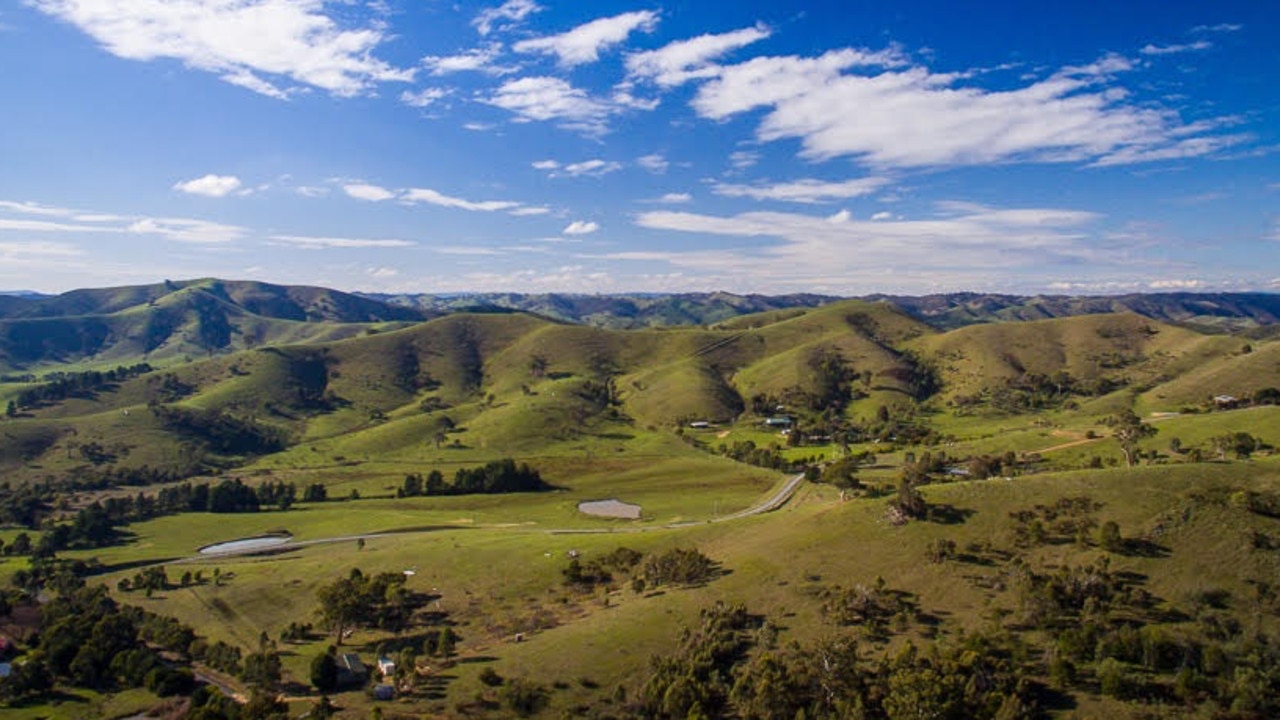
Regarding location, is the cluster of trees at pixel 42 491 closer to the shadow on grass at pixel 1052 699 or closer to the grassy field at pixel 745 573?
the grassy field at pixel 745 573

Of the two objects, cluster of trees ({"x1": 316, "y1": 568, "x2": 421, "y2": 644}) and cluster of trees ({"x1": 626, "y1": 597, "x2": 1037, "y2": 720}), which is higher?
cluster of trees ({"x1": 626, "y1": 597, "x2": 1037, "y2": 720})

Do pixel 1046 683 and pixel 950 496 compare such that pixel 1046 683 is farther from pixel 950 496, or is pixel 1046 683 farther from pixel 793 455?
pixel 793 455

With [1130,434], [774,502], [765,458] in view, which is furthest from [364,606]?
[1130,434]

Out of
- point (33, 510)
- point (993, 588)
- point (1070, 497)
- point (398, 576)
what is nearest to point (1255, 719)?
point (993, 588)

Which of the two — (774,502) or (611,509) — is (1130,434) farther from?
(611,509)

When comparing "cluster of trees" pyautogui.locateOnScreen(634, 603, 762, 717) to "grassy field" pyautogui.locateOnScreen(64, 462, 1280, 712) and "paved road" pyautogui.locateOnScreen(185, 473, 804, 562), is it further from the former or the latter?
"paved road" pyautogui.locateOnScreen(185, 473, 804, 562)

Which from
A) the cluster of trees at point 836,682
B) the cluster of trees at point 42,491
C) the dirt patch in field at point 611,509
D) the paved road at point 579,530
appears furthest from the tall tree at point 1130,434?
the cluster of trees at point 42,491

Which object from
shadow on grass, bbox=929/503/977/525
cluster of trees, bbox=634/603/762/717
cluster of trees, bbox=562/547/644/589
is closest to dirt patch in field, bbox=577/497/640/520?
cluster of trees, bbox=562/547/644/589

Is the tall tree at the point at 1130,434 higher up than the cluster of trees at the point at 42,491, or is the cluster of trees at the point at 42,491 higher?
the tall tree at the point at 1130,434
